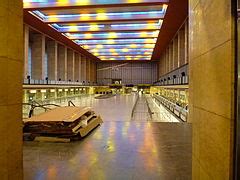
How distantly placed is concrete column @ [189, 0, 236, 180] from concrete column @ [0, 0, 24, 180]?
1842 mm

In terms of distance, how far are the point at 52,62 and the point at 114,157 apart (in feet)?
79.5

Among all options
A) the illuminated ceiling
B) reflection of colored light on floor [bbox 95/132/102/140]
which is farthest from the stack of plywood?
the illuminated ceiling

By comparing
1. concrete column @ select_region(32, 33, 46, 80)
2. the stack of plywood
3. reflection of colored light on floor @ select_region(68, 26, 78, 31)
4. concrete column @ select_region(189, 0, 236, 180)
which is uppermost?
reflection of colored light on floor @ select_region(68, 26, 78, 31)

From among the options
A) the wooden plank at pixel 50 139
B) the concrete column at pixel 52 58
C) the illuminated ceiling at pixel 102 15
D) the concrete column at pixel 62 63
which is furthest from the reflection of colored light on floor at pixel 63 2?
the concrete column at pixel 62 63

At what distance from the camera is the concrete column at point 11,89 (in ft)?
7.27

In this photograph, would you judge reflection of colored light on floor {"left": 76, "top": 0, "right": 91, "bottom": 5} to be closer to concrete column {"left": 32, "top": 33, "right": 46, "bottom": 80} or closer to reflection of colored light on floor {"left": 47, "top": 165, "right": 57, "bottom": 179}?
concrete column {"left": 32, "top": 33, "right": 46, "bottom": 80}

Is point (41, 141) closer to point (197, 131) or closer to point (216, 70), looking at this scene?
point (197, 131)

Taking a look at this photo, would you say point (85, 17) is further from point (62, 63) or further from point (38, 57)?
point (62, 63)

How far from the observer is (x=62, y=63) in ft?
99.2

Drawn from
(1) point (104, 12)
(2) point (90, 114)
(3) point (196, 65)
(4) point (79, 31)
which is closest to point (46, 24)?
(4) point (79, 31)

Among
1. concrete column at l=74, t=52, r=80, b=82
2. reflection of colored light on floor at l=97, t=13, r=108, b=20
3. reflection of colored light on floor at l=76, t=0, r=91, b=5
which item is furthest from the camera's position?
concrete column at l=74, t=52, r=80, b=82

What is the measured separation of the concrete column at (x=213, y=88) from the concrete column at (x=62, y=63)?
28579 millimetres

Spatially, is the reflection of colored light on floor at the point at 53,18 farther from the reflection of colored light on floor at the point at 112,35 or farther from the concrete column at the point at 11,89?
the concrete column at the point at 11,89

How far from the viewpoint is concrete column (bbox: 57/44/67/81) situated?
2980cm
